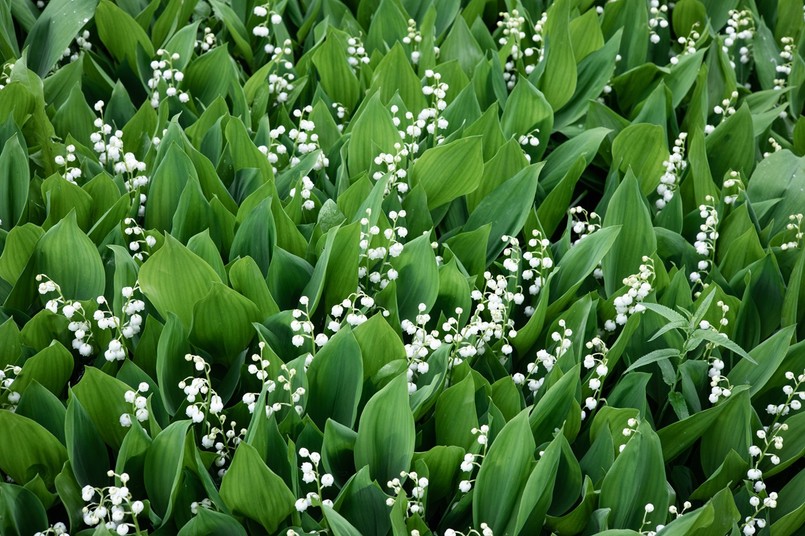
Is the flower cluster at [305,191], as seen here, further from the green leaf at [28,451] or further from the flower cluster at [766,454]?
the flower cluster at [766,454]

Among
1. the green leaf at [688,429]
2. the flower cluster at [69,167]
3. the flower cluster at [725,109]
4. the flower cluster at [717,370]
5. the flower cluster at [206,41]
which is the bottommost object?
the green leaf at [688,429]

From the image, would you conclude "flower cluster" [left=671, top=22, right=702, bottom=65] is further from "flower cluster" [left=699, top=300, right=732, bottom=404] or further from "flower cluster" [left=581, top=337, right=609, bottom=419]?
"flower cluster" [left=581, top=337, right=609, bottom=419]

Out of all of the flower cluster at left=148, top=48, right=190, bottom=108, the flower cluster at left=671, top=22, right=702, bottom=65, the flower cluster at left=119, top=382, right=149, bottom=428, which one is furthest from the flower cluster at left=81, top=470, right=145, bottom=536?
the flower cluster at left=671, top=22, right=702, bottom=65

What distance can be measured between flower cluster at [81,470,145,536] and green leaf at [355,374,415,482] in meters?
0.40

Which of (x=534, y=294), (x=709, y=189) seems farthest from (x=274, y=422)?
(x=709, y=189)

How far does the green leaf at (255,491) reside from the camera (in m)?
1.55

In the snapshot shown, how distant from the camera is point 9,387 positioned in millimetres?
1776

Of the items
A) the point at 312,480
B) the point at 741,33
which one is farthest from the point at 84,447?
the point at 741,33

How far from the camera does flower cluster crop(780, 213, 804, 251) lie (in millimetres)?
2139

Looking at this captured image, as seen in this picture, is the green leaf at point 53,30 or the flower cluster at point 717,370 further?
the green leaf at point 53,30

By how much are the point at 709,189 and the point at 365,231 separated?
91 centimetres

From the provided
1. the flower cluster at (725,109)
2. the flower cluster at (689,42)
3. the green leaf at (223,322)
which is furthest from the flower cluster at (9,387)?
the flower cluster at (689,42)

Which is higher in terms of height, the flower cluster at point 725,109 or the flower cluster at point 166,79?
the flower cluster at point 166,79

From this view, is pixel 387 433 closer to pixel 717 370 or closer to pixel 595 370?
pixel 595 370
